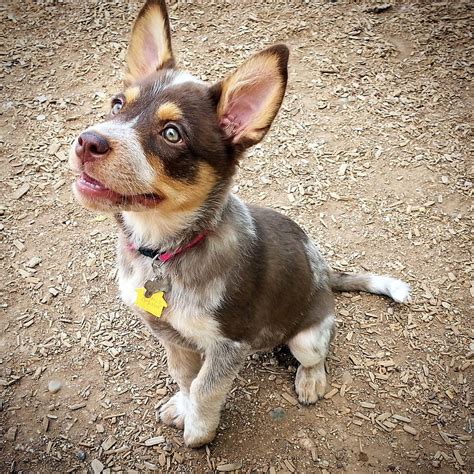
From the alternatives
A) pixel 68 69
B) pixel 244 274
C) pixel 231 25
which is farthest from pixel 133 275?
pixel 231 25

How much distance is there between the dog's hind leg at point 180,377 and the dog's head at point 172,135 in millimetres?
1129

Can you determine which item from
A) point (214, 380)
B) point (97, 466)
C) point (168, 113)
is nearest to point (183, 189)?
point (168, 113)

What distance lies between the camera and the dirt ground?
134 inches

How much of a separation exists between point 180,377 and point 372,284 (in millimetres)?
1677

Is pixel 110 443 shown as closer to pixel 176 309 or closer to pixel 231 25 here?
pixel 176 309

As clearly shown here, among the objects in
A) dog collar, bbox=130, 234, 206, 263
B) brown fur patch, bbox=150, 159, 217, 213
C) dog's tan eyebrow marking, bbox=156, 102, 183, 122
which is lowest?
dog collar, bbox=130, 234, 206, 263

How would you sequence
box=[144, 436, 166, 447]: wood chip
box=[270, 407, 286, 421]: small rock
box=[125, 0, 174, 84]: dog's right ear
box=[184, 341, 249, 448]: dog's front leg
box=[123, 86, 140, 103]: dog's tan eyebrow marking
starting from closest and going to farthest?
box=[123, 86, 140, 103]: dog's tan eyebrow marking
box=[125, 0, 174, 84]: dog's right ear
box=[184, 341, 249, 448]: dog's front leg
box=[144, 436, 166, 447]: wood chip
box=[270, 407, 286, 421]: small rock

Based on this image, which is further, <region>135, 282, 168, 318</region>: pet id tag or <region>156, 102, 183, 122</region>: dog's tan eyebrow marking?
<region>135, 282, 168, 318</region>: pet id tag

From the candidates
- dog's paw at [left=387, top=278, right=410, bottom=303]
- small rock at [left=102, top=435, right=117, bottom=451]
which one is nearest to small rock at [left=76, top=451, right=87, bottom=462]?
small rock at [left=102, top=435, right=117, bottom=451]

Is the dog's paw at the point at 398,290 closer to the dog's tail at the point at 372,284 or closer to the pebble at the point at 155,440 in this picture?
the dog's tail at the point at 372,284

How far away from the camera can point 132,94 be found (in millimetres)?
2564

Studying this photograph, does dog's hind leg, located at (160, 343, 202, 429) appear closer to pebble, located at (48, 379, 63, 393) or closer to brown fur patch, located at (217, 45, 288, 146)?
pebble, located at (48, 379, 63, 393)

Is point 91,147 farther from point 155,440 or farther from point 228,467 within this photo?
point 228,467

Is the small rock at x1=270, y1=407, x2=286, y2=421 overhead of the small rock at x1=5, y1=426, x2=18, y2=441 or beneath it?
beneath
